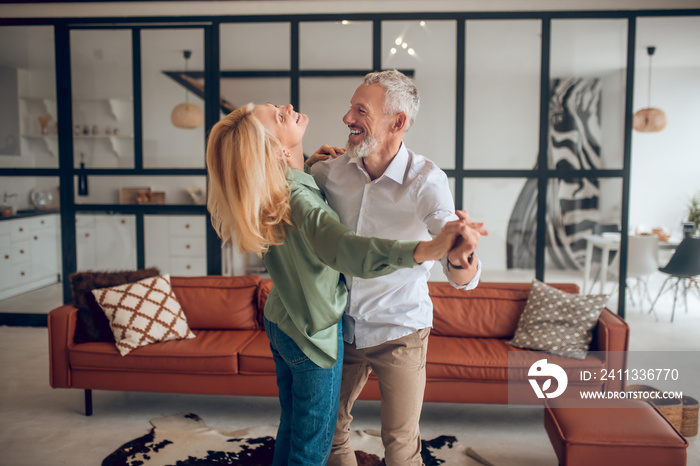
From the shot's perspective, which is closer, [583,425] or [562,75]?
[583,425]

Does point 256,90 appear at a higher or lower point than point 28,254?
higher

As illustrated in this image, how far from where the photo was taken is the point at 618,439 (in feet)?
6.73

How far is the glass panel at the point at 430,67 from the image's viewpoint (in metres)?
4.22

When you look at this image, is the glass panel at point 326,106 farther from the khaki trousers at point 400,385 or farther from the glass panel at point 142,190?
the khaki trousers at point 400,385

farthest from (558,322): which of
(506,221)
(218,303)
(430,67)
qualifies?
(430,67)

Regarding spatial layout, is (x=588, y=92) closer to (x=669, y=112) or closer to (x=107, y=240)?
(x=669, y=112)

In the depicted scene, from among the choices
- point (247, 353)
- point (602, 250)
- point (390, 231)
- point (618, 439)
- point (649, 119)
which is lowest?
point (618, 439)

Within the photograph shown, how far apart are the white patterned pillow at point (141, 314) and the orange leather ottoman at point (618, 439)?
2022 millimetres

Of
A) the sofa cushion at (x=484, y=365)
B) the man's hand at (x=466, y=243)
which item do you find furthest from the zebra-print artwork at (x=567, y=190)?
the man's hand at (x=466, y=243)

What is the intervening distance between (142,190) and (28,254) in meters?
1.32

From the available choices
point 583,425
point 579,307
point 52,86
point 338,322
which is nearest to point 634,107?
point 579,307

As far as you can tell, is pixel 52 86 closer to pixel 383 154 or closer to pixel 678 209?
pixel 383 154

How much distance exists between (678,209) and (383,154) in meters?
4.30

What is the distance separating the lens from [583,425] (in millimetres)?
2127
